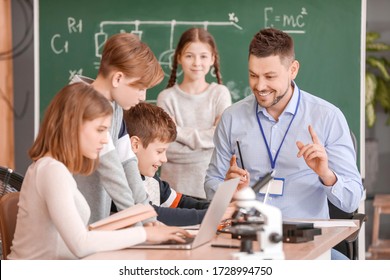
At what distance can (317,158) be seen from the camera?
295cm

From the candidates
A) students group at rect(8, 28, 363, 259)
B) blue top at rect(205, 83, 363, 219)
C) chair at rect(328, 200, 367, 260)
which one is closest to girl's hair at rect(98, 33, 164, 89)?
students group at rect(8, 28, 363, 259)

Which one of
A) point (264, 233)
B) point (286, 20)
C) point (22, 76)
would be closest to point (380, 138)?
point (286, 20)

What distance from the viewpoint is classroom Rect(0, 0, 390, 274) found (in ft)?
17.7

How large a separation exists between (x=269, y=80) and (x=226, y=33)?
2.32 m

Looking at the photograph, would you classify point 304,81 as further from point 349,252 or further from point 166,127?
point 166,127

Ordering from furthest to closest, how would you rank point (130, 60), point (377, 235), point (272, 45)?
point (377, 235), point (272, 45), point (130, 60)

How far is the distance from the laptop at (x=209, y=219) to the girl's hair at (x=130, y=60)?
2.13 ft

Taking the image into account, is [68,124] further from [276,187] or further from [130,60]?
[276,187]

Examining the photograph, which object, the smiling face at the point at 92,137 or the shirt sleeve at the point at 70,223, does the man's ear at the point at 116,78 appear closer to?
the smiling face at the point at 92,137

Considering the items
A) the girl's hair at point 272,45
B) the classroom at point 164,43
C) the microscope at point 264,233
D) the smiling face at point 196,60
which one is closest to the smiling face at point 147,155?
the girl's hair at point 272,45

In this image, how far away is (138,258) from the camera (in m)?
2.15

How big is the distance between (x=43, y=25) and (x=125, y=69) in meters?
3.04

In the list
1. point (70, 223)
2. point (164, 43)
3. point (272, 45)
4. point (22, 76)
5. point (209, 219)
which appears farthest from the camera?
point (22, 76)
